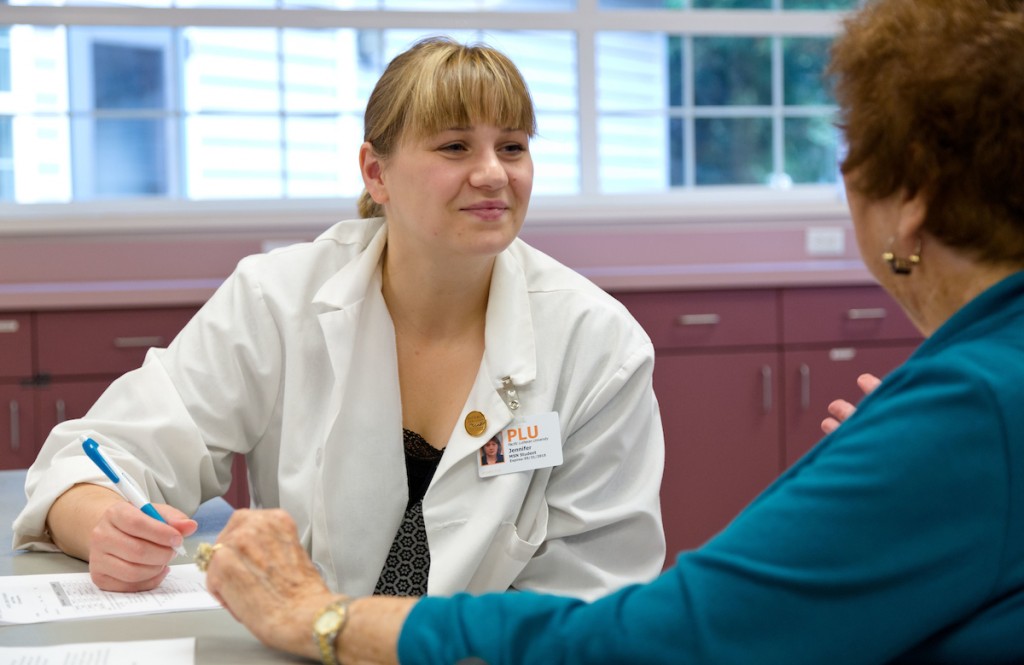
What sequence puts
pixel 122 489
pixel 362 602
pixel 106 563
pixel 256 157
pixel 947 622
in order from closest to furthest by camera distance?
pixel 947 622 → pixel 362 602 → pixel 106 563 → pixel 122 489 → pixel 256 157

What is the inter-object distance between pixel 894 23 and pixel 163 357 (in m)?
1.24

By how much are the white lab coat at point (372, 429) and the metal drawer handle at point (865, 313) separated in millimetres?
2509

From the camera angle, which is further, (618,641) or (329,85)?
(329,85)

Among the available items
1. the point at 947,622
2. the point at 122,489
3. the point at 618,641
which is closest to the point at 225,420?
the point at 122,489

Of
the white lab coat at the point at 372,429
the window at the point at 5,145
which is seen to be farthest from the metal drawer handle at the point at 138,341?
the white lab coat at the point at 372,429

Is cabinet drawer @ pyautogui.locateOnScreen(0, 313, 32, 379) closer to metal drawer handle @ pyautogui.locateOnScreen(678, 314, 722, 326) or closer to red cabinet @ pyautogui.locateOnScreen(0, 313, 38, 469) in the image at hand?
red cabinet @ pyautogui.locateOnScreen(0, 313, 38, 469)

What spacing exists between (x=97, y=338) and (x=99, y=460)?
2322mm

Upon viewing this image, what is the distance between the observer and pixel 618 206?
16.1ft

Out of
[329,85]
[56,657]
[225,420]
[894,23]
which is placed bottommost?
[56,657]

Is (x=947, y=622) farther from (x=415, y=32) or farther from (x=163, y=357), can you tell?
(x=415, y=32)

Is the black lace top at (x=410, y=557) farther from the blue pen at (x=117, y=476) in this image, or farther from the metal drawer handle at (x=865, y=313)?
the metal drawer handle at (x=865, y=313)

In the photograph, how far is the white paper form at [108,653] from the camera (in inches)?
41.4

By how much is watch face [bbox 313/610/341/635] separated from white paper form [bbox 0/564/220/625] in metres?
0.27

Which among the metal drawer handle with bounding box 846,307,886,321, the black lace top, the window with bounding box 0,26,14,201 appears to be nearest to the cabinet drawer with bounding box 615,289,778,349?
the metal drawer handle with bounding box 846,307,886,321
